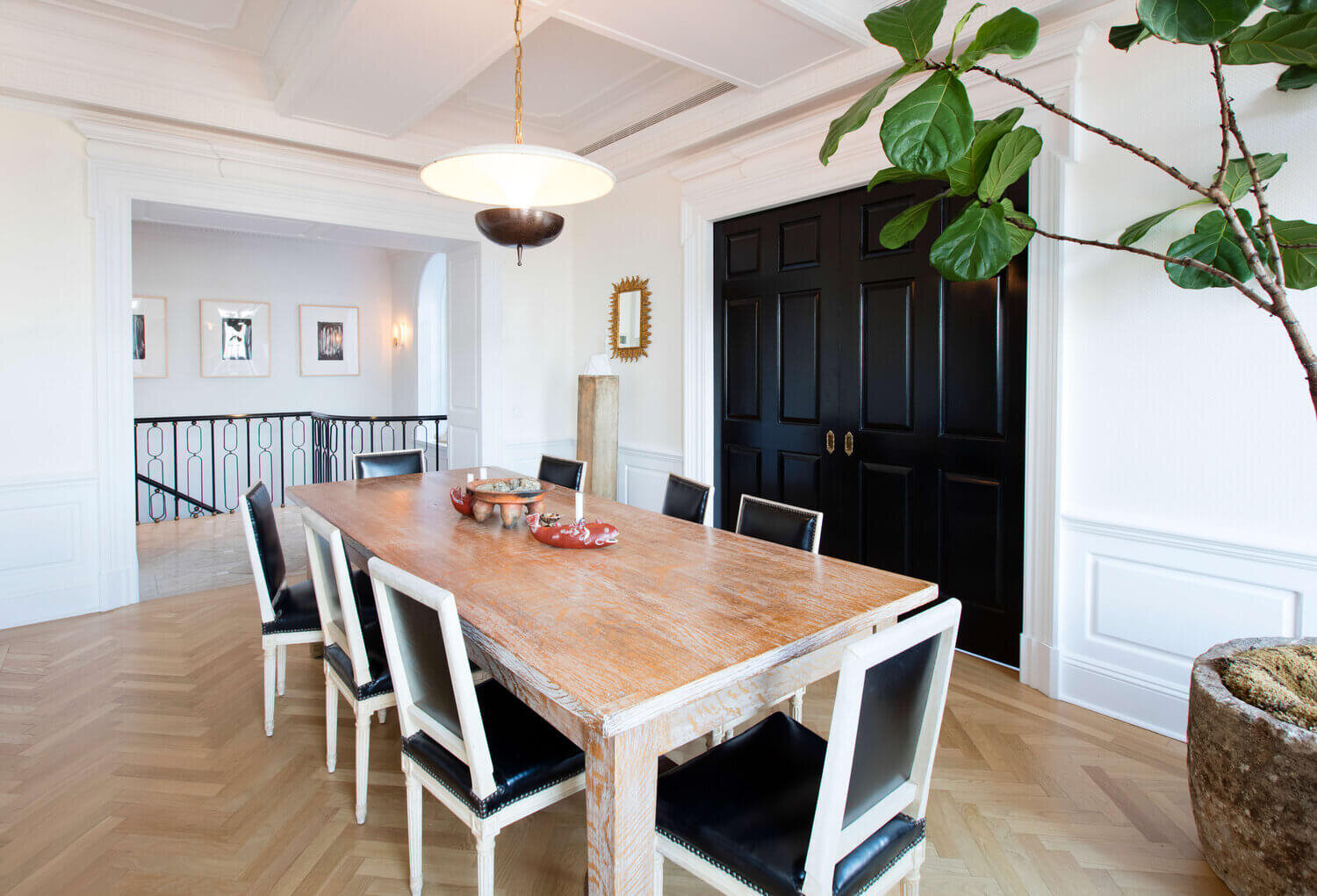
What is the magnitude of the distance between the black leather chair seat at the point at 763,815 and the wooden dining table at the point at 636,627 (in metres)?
0.14

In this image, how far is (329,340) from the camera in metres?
8.73

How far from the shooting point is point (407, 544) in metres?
2.36

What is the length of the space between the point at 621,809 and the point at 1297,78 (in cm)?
290

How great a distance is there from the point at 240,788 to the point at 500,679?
129 centimetres

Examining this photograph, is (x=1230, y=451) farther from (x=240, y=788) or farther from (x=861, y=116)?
(x=240, y=788)

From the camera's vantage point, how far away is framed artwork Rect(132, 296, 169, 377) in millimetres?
7449

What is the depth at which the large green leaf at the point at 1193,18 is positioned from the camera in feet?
5.03

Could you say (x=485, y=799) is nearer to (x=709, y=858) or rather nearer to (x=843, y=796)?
(x=709, y=858)

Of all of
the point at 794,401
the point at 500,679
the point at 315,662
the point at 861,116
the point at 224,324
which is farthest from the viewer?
the point at 224,324

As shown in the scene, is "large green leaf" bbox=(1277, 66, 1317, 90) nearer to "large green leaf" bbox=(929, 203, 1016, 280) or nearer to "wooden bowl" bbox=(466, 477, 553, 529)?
"large green leaf" bbox=(929, 203, 1016, 280)

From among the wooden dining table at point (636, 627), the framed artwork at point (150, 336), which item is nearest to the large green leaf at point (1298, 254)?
the wooden dining table at point (636, 627)

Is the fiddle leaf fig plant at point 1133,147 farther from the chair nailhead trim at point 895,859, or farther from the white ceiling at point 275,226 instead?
→ the white ceiling at point 275,226

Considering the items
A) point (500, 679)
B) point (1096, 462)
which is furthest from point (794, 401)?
point (500, 679)

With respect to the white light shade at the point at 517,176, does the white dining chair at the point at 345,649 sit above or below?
below
